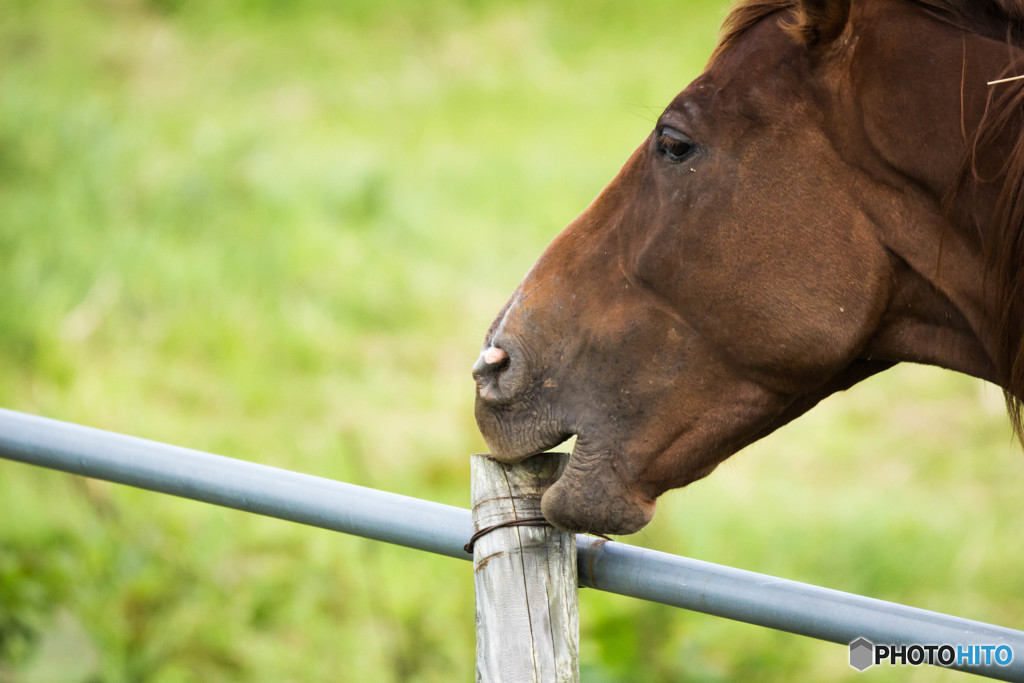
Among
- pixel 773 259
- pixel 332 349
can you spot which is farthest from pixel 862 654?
pixel 332 349

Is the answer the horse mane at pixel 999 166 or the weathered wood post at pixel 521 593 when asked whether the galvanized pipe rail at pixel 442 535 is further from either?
the horse mane at pixel 999 166

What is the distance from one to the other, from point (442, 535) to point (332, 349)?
383 centimetres

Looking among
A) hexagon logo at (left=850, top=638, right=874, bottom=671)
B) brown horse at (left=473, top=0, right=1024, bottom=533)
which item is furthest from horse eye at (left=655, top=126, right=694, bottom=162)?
hexagon logo at (left=850, top=638, right=874, bottom=671)

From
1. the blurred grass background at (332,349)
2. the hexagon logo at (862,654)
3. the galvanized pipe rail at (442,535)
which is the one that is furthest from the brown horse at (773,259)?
the blurred grass background at (332,349)

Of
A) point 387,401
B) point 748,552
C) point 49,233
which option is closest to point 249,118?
point 49,233

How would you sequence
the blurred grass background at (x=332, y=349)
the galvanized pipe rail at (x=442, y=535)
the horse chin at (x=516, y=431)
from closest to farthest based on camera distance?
the galvanized pipe rail at (x=442, y=535)
the horse chin at (x=516, y=431)
the blurred grass background at (x=332, y=349)

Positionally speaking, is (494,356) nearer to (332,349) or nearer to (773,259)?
(773,259)

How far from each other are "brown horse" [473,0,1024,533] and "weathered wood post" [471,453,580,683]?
6 cm

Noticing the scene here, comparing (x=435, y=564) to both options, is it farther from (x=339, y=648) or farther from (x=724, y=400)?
(x=724, y=400)

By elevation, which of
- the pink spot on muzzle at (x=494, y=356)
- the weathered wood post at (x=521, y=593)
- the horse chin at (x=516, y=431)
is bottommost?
the weathered wood post at (x=521, y=593)

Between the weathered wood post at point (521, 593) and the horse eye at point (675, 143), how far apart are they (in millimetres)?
622

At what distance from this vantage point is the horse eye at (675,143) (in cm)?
150

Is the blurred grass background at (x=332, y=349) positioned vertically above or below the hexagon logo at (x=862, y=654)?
above

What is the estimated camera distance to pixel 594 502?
143 cm
